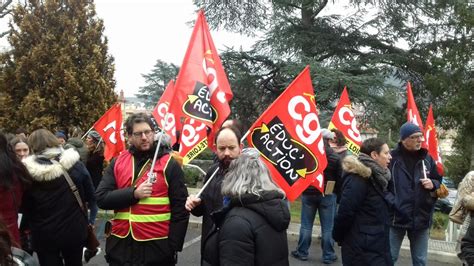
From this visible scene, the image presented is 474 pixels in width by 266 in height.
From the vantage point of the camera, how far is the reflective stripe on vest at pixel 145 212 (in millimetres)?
3539

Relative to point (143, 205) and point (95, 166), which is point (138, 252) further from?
point (95, 166)

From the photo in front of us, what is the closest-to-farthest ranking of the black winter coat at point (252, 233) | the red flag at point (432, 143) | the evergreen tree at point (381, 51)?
the black winter coat at point (252, 233), the red flag at point (432, 143), the evergreen tree at point (381, 51)

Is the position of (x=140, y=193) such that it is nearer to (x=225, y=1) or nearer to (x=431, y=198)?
(x=431, y=198)

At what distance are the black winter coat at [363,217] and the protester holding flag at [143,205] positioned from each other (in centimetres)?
143

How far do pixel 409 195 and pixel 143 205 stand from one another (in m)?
3.01

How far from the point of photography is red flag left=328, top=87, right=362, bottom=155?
785cm

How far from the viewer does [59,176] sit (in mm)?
4055

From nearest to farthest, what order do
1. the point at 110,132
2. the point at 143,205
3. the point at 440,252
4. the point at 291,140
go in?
the point at 143,205, the point at 291,140, the point at 440,252, the point at 110,132

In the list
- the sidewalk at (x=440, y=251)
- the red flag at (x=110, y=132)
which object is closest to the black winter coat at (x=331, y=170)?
the sidewalk at (x=440, y=251)

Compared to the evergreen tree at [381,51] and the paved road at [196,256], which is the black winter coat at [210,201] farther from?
the evergreen tree at [381,51]

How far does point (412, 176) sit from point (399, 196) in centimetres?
26

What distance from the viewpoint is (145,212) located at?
3.57 meters

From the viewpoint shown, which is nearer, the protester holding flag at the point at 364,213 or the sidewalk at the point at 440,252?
the protester holding flag at the point at 364,213

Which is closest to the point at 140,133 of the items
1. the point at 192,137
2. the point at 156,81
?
the point at 192,137
